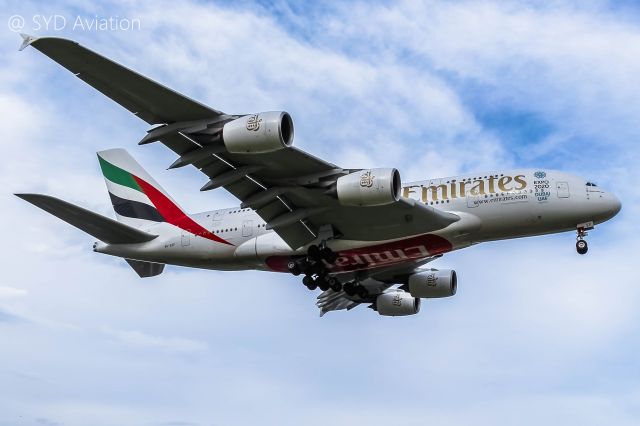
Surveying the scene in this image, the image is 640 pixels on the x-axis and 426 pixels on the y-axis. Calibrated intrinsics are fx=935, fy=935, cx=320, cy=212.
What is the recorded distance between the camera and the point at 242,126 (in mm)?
27969

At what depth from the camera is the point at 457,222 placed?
3359 centimetres

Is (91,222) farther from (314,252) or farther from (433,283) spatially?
(433,283)

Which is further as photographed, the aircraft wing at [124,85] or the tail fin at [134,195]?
the tail fin at [134,195]

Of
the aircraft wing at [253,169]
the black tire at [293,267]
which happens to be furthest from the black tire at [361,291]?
the aircraft wing at [253,169]

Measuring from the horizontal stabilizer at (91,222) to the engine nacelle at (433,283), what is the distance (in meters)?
11.6

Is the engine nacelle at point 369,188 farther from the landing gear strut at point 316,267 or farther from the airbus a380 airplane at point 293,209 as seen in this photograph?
the landing gear strut at point 316,267

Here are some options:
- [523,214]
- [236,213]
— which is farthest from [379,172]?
[236,213]

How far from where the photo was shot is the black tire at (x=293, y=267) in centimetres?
3547

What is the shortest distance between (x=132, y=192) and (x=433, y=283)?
13905mm

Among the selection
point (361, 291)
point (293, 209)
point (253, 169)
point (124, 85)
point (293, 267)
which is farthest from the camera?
point (361, 291)

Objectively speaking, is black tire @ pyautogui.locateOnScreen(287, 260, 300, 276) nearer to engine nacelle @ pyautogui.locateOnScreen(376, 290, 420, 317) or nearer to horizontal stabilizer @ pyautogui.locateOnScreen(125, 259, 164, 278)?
horizontal stabilizer @ pyautogui.locateOnScreen(125, 259, 164, 278)

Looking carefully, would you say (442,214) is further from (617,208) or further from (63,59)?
(63,59)

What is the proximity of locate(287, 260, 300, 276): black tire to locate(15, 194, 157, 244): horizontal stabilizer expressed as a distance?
630 centimetres

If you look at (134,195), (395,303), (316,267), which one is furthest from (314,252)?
(134,195)
